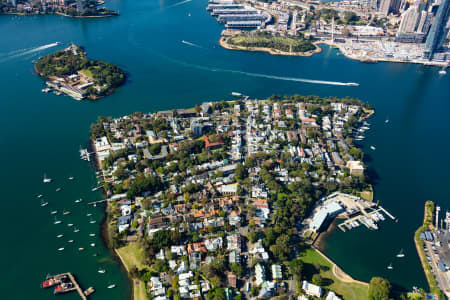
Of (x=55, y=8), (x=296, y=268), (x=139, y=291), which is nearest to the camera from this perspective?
(x=139, y=291)

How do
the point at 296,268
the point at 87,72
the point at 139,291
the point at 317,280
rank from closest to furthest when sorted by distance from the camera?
the point at 139,291, the point at 317,280, the point at 296,268, the point at 87,72

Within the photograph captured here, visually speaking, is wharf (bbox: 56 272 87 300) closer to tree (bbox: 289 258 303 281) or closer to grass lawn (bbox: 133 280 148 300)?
grass lawn (bbox: 133 280 148 300)

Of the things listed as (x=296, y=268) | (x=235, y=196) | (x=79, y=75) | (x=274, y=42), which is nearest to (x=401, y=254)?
(x=296, y=268)

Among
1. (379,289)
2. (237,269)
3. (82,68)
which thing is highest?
(82,68)

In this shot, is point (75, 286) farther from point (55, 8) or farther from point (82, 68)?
point (55, 8)

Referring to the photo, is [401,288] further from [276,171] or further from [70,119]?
[70,119]

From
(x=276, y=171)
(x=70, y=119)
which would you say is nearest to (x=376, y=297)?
(x=276, y=171)

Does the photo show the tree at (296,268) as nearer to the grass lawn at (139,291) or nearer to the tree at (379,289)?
the tree at (379,289)

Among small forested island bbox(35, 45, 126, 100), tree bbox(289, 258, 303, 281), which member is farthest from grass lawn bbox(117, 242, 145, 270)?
small forested island bbox(35, 45, 126, 100)
